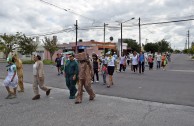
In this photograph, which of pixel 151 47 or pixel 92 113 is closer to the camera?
pixel 92 113

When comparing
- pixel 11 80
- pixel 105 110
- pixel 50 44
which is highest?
pixel 50 44

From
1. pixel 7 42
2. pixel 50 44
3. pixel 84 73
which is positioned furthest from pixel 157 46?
pixel 84 73

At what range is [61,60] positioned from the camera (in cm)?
1666

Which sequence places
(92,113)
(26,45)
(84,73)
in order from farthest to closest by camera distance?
(26,45) < (84,73) < (92,113)

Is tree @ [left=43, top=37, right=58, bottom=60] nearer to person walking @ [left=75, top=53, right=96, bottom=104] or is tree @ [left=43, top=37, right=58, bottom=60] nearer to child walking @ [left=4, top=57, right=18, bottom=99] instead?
child walking @ [left=4, top=57, right=18, bottom=99]

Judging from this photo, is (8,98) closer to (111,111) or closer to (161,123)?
(111,111)

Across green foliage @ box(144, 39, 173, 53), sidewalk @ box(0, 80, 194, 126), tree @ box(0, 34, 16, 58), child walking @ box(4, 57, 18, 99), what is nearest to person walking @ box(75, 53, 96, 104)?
sidewalk @ box(0, 80, 194, 126)

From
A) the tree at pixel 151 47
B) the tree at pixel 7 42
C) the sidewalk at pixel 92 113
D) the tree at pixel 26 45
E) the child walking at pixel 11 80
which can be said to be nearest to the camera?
the sidewalk at pixel 92 113

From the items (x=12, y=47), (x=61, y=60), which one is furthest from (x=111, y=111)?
(x=12, y=47)

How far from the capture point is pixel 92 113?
623 centimetres

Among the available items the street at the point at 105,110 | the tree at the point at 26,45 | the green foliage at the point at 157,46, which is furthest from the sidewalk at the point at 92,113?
the green foliage at the point at 157,46

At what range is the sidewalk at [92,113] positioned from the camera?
5.46m

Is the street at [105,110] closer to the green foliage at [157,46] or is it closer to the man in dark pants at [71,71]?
the man in dark pants at [71,71]

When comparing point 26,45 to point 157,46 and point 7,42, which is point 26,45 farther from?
point 157,46
